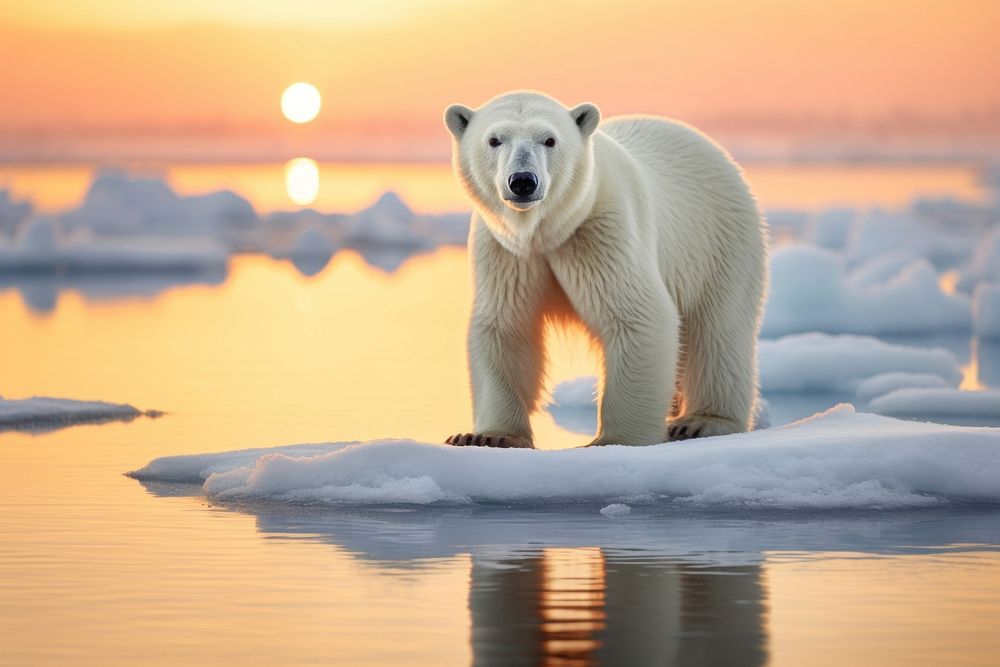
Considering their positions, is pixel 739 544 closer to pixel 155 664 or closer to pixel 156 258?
pixel 155 664

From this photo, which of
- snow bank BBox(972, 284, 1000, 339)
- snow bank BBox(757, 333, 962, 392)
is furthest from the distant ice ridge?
snow bank BBox(757, 333, 962, 392)

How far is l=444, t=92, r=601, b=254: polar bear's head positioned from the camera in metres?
5.95

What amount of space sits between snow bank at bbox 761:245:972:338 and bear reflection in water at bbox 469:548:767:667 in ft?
29.6

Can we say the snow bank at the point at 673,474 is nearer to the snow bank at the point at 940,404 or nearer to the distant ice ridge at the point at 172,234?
the snow bank at the point at 940,404

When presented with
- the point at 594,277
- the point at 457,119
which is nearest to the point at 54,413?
the point at 457,119

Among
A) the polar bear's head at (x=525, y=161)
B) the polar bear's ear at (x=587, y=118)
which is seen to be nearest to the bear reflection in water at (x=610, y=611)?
the polar bear's head at (x=525, y=161)

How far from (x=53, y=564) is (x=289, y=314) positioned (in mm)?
11081

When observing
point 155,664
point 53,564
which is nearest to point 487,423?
point 53,564

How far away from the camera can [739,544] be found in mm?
5188

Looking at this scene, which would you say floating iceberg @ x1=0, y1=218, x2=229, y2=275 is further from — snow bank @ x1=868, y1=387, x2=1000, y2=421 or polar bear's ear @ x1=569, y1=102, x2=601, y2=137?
polar bear's ear @ x1=569, y1=102, x2=601, y2=137

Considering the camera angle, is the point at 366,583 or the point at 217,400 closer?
the point at 366,583

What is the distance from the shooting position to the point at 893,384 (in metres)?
10.1

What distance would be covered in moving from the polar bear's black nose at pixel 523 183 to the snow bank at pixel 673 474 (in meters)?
0.87

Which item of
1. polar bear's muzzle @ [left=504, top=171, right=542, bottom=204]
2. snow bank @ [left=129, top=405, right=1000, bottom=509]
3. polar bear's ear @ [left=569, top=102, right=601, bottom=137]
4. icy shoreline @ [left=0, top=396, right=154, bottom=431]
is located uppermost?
polar bear's ear @ [left=569, top=102, right=601, bottom=137]
